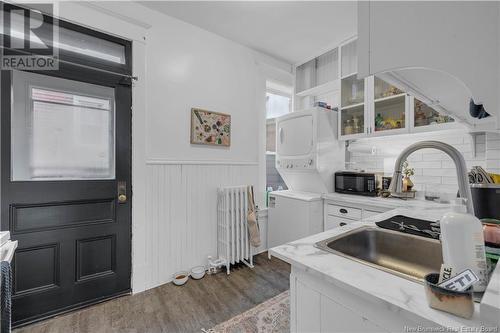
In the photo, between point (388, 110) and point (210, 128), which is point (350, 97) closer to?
point (388, 110)

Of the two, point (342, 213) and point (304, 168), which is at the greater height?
point (304, 168)

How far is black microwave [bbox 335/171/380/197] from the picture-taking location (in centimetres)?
243

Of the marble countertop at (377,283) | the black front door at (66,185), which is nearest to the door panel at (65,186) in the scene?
the black front door at (66,185)

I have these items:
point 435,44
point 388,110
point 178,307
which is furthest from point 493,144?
point 178,307

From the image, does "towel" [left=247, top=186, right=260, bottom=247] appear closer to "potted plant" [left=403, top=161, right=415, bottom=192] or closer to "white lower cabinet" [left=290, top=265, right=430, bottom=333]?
"potted plant" [left=403, top=161, right=415, bottom=192]

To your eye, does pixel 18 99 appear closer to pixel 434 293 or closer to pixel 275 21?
pixel 275 21

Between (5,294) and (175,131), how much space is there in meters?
1.66

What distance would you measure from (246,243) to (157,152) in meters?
1.44

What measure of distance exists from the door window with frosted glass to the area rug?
1.64m

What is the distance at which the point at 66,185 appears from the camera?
1.82 meters

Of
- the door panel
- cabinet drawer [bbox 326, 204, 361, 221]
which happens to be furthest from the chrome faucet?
the door panel

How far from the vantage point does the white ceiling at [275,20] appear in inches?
84.7

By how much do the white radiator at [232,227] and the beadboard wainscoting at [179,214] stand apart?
0.30 feet

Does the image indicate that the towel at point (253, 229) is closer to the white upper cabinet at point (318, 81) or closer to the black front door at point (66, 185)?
the black front door at point (66, 185)
